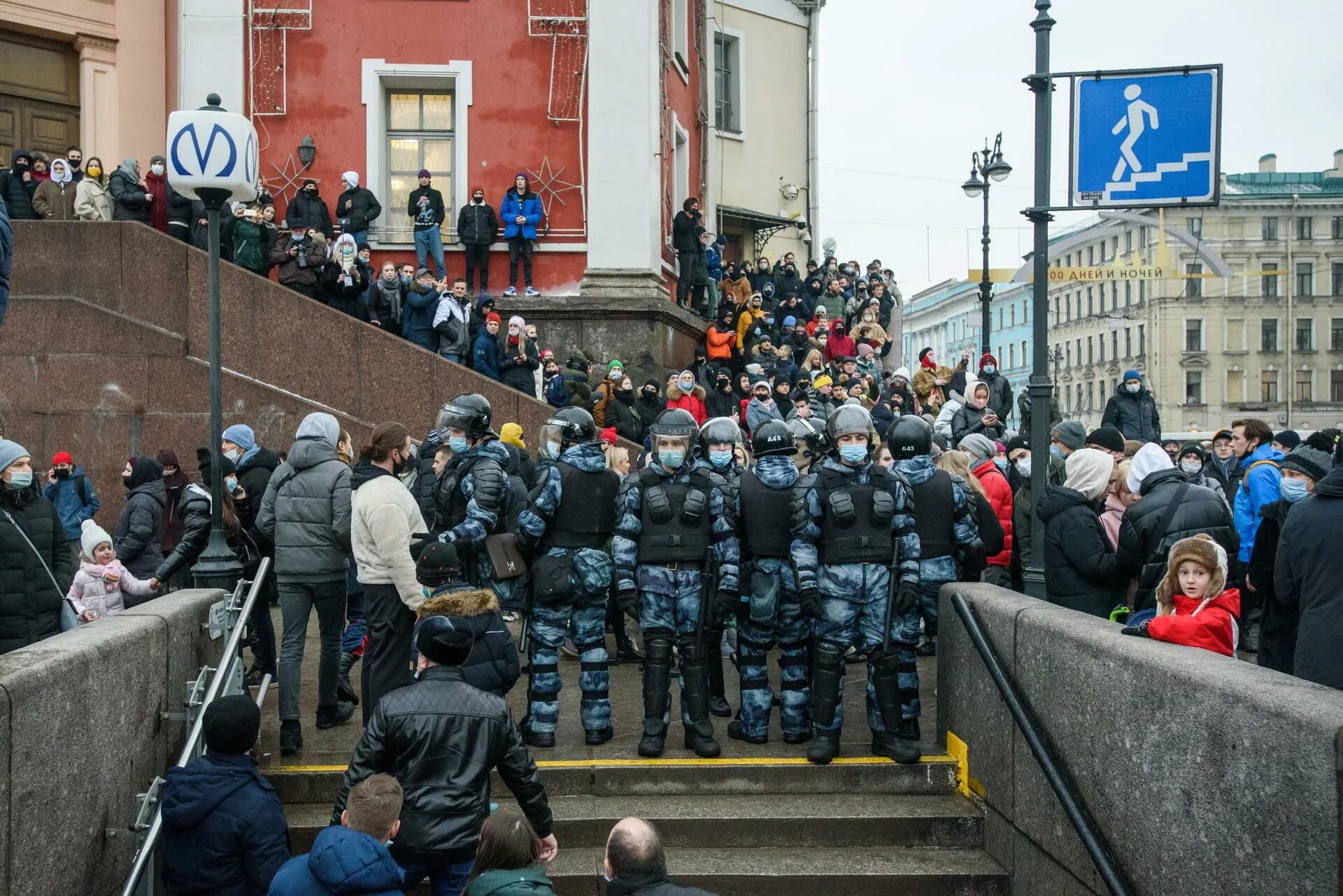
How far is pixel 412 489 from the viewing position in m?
9.80

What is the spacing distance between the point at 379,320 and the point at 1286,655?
38.0 feet

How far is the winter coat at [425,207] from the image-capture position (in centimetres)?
1725

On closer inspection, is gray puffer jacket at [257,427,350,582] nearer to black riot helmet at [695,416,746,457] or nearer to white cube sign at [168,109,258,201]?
white cube sign at [168,109,258,201]

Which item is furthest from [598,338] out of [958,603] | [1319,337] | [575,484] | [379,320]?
[1319,337]

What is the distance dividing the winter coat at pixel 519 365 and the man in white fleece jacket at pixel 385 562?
7.97m

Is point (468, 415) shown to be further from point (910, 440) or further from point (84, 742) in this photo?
point (84, 742)

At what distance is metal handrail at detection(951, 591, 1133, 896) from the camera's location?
4930 mm

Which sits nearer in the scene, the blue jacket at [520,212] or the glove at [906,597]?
the glove at [906,597]

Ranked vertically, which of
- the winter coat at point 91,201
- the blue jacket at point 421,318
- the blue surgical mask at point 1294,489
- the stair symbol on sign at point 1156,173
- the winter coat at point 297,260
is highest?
the winter coat at point 91,201

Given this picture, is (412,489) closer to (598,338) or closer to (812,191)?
(598,338)

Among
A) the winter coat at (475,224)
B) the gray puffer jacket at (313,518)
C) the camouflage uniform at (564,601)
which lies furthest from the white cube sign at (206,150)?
the winter coat at (475,224)

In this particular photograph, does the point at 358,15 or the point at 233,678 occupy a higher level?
the point at 358,15

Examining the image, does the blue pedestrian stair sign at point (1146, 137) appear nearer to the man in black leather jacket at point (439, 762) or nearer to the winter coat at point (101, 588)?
the man in black leather jacket at point (439, 762)

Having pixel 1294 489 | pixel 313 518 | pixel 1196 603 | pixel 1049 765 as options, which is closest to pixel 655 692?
pixel 313 518
